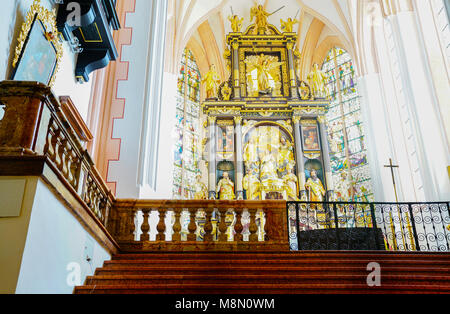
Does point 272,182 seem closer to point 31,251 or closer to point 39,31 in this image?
point 39,31

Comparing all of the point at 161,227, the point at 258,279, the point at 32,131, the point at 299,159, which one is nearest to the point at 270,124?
the point at 299,159

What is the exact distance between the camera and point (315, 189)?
42.7 feet

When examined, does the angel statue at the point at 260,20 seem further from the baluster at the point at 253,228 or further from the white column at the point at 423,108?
the baluster at the point at 253,228

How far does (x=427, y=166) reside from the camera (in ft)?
30.2

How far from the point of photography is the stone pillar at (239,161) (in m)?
13.0

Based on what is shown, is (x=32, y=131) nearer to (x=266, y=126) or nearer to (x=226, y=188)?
(x=226, y=188)

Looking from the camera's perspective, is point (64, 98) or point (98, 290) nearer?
point (98, 290)

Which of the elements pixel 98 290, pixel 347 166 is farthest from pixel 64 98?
pixel 347 166

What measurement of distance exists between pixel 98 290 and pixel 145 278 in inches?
18.5

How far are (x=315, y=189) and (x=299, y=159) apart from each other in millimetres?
1105

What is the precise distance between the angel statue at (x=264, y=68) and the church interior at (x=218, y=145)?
0.05m

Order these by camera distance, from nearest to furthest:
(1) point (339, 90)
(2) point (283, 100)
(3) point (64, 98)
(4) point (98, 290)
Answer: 1. (4) point (98, 290)
2. (3) point (64, 98)
3. (2) point (283, 100)
4. (1) point (339, 90)


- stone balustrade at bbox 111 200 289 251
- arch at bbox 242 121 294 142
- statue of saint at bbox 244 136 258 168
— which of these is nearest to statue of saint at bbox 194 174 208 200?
statue of saint at bbox 244 136 258 168

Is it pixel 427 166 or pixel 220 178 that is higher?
pixel 220 178
